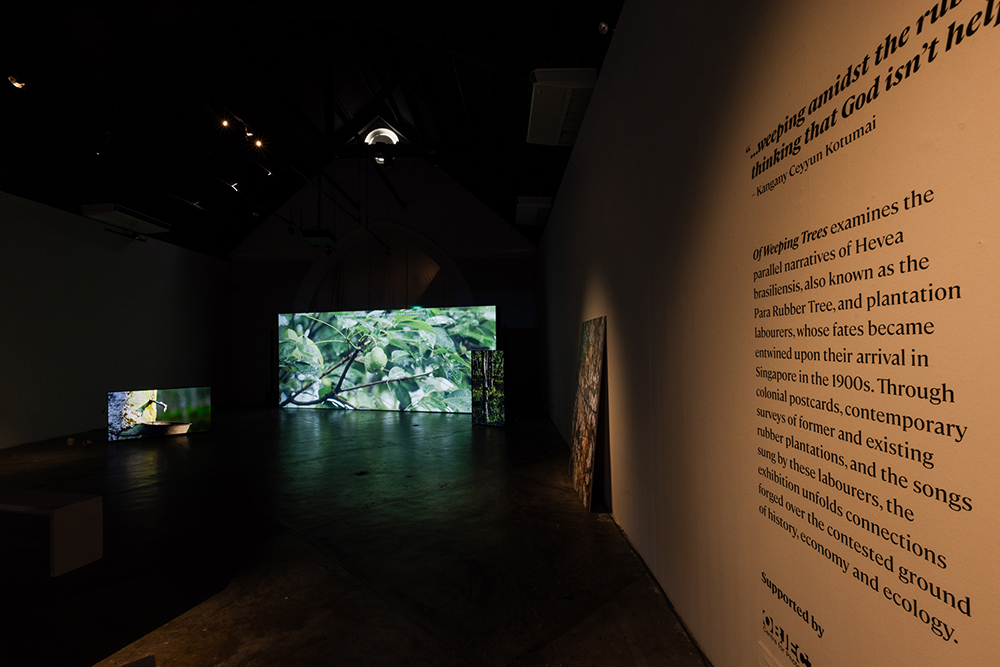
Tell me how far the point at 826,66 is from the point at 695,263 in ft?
2.56

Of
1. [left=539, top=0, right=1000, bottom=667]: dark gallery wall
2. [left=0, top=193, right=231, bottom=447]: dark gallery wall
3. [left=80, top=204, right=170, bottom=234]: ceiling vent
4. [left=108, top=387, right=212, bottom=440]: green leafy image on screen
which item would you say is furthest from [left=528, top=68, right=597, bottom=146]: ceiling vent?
[left=0, top=193, right=231, bottom=447]: dark gallery wall

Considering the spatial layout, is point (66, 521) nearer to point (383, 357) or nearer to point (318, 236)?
point (318, 236)

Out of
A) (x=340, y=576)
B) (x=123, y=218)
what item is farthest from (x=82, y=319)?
(x=340, y=576)

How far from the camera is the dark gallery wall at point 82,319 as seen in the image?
6477 mm

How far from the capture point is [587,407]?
3.67 metres

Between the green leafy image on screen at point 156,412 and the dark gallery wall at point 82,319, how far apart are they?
122 centimetres

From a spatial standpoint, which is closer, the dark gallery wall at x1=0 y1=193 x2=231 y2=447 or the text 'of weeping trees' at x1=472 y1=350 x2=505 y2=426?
the dark gallery wall at x1=0 y1=193 x2=231 y2=447

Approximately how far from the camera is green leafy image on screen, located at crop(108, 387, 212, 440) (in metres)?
6.50

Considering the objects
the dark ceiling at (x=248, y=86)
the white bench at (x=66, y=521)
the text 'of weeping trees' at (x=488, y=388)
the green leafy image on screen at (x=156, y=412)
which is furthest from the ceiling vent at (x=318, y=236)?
the white bench at (x=66, y=521)

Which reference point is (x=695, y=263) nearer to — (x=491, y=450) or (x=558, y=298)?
(x=491, y=450)

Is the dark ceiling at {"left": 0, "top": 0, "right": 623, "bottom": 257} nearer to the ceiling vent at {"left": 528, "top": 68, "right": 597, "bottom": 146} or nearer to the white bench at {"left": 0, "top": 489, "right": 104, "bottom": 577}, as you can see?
the ceiling vent at {"left": 528, "top": 68, "right": 597, "bottom": 146}

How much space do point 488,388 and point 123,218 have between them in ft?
22.7

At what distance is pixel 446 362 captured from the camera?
9.19 m

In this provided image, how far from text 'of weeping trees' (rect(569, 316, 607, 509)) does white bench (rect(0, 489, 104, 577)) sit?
305cm
